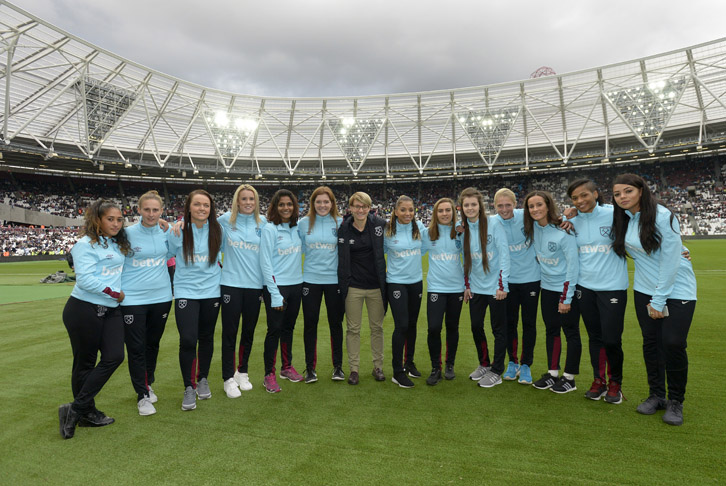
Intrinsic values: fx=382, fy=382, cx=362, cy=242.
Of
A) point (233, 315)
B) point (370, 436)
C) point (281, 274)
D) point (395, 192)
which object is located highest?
point (395, 192)

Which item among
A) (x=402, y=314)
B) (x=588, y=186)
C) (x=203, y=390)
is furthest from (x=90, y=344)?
(x=588, y=186)

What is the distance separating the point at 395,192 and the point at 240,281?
44.4 m

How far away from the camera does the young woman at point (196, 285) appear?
150 inches

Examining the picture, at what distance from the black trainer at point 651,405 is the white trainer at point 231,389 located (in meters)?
3.85

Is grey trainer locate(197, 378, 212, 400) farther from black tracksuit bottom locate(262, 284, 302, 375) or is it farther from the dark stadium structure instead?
the dark stadium structure

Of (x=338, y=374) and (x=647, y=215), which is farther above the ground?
(x=647, y=215)

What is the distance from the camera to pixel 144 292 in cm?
365

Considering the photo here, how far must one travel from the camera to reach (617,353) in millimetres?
3689

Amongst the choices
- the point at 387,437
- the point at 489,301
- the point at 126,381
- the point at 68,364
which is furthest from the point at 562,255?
the point at 68,364

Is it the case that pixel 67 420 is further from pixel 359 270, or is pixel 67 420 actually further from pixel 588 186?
pixel 588 186

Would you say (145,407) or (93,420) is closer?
(93,420)

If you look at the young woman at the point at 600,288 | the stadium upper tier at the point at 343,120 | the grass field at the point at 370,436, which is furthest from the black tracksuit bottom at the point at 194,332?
the stadium upper tier at the point at 343,120

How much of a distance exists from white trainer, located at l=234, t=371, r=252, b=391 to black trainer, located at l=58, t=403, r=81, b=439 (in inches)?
57.4

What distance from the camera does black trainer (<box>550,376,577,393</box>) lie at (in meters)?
3.96
